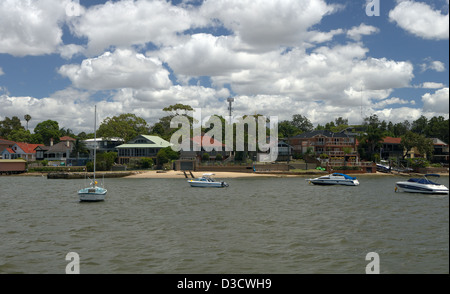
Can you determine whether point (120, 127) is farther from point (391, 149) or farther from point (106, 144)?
point (391, 149)

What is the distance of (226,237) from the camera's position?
25688mm

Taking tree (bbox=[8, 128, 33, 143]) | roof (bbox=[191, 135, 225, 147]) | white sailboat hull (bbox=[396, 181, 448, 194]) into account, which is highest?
tree (bbox=[8, 128, 33, 143])

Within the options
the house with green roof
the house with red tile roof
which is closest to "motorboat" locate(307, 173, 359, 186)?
the house with green roof

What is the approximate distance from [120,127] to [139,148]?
13501 millimetres

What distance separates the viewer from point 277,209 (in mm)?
38781

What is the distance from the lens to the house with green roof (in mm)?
112188

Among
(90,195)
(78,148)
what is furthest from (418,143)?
(78,148)

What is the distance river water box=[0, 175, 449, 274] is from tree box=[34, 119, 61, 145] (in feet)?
405

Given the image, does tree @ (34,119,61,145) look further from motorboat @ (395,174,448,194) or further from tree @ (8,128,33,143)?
motorboat @ (395,174,448,194)

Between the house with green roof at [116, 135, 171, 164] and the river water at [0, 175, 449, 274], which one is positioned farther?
the house with green roof at [116, 135, 171, 164]

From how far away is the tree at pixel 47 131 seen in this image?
157750mm

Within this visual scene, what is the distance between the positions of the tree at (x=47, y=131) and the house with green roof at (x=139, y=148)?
5752cm

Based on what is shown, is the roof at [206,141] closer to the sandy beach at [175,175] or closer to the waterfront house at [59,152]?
the sandy beach at [175,175]

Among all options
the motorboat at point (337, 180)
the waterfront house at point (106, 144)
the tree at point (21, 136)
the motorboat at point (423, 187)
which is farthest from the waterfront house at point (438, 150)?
the tree at point (21, 136)
